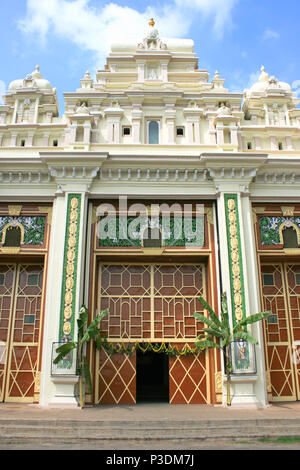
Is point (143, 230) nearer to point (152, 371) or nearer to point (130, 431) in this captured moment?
point (130, 431)

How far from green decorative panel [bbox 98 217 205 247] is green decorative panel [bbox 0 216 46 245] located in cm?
171

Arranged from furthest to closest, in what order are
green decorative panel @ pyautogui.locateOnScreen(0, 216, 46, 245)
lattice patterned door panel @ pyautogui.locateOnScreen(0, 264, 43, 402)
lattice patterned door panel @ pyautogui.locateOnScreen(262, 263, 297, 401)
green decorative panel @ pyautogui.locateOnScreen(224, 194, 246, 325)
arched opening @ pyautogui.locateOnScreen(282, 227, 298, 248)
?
arched opening @ pyautogui.locateOnScreen(282, 227, 298, 248) < green decorative panel @ pyautogui.locateOnScreen(0, 216, 46, 245) < lattice patterned door panel @ pyautogui.locateOnScreen(262, 263, 297, 401) < lattice patterned door panel @ pyautogui.locateOnScreen(0, 264, 43, 402) < green decorative panel @ pyautogui.locateOnScreen(224, 194, 246, 325)

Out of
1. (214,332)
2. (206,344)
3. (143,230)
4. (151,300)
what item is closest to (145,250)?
(143,230)

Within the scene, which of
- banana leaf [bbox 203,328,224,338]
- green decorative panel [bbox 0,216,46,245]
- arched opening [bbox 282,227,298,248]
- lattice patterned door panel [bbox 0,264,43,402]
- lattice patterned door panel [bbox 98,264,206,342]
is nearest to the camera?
banana leaf [bbox 203,328,224,338]

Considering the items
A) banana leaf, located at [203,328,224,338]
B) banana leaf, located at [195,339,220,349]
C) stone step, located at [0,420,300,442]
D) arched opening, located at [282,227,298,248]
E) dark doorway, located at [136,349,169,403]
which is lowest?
stone step, located at [0,420,300,442]

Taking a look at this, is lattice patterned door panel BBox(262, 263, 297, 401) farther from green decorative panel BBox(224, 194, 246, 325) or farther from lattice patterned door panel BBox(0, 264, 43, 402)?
lattice patterned door panel BBox(0, 264, 43, 402)

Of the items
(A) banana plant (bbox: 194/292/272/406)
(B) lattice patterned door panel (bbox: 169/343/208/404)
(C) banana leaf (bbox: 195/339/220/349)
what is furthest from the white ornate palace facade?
(C) banana leaf (bbox: 195/339/220/349)

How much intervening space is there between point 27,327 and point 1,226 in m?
3.04

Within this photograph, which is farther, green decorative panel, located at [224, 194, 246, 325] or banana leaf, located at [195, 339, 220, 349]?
green decorative panel, located at [224, 194, 246, 325]

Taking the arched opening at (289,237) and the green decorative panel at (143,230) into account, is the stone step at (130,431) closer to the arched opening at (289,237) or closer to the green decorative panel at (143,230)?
the green decorative panel at (143,230)

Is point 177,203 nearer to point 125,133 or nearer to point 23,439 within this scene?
point 125,133

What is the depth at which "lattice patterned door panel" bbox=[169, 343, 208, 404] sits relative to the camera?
36.8ft

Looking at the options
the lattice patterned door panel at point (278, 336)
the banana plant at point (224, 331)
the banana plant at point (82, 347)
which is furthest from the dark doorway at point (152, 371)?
the banana plant at point (82, 347)

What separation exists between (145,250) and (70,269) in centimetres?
217
